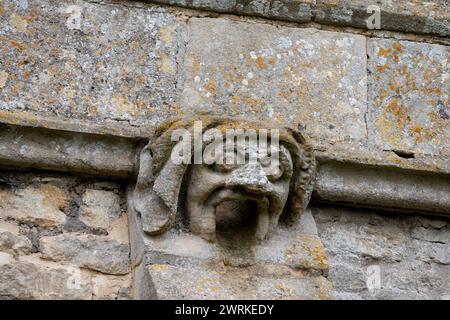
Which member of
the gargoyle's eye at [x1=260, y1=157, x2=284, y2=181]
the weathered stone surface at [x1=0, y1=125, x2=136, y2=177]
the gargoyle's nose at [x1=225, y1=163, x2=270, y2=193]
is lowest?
the gargoyle's nose at [x1=225, y1=163, x2=270, y2=193]

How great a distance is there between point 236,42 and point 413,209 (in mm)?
785

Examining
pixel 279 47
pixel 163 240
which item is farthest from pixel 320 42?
pixel 163 240

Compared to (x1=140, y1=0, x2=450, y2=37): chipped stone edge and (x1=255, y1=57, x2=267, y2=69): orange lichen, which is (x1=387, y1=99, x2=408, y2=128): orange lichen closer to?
(x1=140, y1=0, x2=450, y2=37): chipped stone edge

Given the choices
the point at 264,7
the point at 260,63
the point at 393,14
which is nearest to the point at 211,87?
the point at 260,63

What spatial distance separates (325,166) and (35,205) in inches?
35.6

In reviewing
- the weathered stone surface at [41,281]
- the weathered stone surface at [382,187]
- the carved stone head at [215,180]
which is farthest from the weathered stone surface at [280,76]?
the weathered stone surface at [41,281]

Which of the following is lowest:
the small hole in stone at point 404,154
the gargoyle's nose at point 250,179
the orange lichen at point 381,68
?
the gargoyle's nose at point 250,179

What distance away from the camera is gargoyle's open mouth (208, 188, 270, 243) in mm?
3592

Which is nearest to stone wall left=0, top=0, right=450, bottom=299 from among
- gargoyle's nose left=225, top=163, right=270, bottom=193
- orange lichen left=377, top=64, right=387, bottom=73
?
orange lichen left=377, top=64, right=387, bottom=73

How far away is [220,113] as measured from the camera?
12.5ft

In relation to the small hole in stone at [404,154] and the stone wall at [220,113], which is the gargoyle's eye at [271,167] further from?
the small hole in stone at [404,154]

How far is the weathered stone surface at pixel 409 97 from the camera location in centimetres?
395

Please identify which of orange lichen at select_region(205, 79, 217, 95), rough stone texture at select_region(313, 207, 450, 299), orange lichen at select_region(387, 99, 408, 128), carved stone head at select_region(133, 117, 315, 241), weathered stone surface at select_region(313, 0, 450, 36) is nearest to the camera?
carved stone head at select_region(133, 117, 315, 241)
